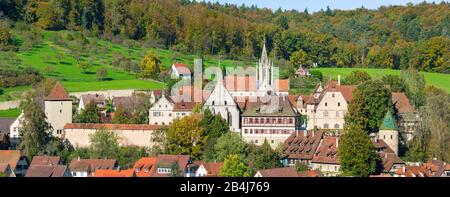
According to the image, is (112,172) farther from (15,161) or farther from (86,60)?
(86,60)

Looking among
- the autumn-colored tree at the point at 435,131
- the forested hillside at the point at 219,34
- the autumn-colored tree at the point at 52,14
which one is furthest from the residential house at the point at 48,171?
the autumn-colored tree at the point at 52,14

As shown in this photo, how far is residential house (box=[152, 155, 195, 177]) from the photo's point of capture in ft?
110

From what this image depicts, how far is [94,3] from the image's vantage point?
81.8 meters

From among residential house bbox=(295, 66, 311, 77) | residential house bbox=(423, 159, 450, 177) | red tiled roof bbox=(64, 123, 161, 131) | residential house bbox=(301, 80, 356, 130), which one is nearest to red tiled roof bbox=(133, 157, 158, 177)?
red tiled roof bbox=(64, 123, 161, 131)

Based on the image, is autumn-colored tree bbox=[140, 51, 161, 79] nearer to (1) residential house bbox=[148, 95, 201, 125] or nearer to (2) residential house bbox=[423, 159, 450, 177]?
(1) residential house bbox=[148, 95, 201, 125]

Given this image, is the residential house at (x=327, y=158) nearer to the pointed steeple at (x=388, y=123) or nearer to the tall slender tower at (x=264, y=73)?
the pointed steeple at (x=388, y=123)

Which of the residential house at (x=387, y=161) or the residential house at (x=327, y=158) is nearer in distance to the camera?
the residential house at (x=387, y=161)

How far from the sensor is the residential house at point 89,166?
112 feet

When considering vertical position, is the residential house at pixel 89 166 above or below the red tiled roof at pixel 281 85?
below

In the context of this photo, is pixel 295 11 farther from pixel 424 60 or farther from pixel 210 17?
pixel 424 60

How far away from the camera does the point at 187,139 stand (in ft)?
124

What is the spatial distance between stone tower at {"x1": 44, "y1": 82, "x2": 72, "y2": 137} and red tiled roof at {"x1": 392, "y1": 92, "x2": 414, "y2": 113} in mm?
13709

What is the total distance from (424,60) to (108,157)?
4152 cm

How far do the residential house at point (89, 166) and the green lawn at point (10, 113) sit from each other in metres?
14.7
